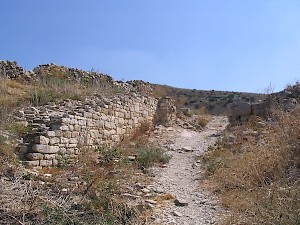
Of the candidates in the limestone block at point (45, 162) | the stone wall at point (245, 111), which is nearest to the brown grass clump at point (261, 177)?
the stone wall at point (245, 111)

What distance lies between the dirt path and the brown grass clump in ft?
0.95

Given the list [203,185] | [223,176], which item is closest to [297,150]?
[223,176]

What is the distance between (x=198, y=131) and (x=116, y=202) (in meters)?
9.33

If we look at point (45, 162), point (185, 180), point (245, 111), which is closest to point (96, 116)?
point (45, 162)

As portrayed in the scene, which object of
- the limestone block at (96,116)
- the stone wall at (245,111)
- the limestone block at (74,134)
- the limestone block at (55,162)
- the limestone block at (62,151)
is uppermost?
the stone wall at (245,111)

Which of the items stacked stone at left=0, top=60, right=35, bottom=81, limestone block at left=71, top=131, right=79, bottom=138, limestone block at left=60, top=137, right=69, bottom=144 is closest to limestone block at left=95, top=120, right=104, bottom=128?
limestone block at left=71, top=131, right=79, bottom=138

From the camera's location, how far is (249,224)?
3.66 meters

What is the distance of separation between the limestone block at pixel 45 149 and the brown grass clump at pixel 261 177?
3142mm

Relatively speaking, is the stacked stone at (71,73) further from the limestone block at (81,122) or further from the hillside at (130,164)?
the limestone block at (81,122)

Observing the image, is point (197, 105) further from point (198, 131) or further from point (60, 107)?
point (60, 107)

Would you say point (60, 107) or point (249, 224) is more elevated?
point (60, 107)

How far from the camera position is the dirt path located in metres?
4.61

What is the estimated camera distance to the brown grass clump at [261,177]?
364 centimetres

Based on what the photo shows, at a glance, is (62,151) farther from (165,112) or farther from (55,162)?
(165,112)
